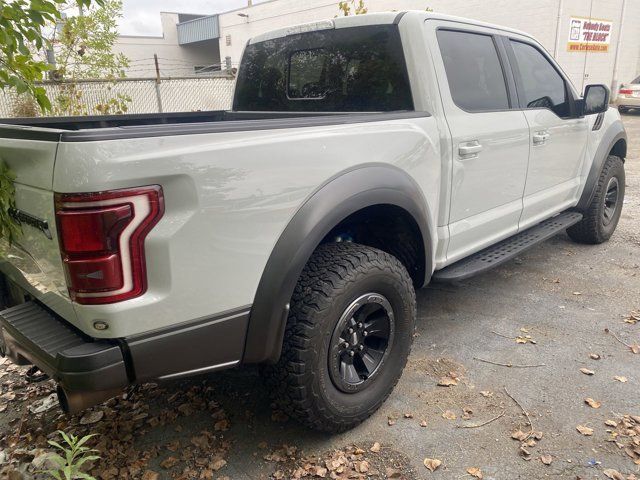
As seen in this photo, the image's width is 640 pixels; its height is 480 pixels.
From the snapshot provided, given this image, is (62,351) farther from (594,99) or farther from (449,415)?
(594,99)

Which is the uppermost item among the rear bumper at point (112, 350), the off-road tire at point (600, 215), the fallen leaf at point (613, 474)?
the rear bumper at point (112, 350)

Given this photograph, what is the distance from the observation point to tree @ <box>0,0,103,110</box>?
2080mm

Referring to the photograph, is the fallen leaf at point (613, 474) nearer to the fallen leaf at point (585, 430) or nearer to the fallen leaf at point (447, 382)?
the fallen leaf at point (585, 430)

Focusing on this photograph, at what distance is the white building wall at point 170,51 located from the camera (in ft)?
119

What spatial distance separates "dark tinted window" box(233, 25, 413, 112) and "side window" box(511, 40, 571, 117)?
129 cm

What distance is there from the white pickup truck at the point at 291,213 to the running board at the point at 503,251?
24mm

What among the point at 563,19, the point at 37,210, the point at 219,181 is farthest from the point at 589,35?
the point at 37,210

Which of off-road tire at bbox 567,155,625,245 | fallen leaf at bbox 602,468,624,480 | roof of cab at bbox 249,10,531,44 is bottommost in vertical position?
fallen leaf at bbox 602,468,624,480

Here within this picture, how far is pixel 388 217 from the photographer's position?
2805 millimetres

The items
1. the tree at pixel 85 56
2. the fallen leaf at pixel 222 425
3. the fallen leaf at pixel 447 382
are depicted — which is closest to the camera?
the fallen leaf at pixel 222 425

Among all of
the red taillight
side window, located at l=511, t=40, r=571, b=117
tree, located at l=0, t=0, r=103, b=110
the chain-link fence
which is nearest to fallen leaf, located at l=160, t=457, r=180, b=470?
the red taillight

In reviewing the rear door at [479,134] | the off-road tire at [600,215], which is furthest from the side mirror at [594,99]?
the rear door at [479,134]

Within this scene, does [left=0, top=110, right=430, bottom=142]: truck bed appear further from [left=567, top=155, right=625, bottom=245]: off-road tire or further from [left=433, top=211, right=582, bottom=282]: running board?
[left=567, top=155, right=625, bottom=245]: off-road tire

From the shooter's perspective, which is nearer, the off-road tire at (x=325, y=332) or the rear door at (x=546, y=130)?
the off-road tire at (x=325, y=332)
